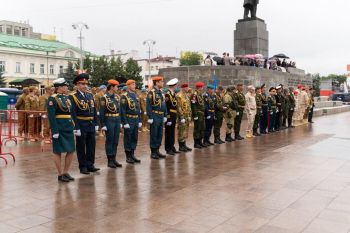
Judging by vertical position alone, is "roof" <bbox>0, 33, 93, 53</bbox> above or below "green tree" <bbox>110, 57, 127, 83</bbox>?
above

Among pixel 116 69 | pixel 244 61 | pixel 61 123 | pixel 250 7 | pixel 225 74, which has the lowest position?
pixel 61 123

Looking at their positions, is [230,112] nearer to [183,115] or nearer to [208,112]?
[208,112]

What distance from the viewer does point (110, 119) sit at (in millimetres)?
7797

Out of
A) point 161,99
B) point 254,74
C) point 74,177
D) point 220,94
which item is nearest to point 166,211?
point 74,177

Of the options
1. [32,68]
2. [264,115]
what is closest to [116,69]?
[32,68]

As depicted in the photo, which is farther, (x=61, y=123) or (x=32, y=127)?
(x=32, y=127)

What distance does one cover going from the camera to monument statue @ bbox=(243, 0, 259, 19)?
22281mm

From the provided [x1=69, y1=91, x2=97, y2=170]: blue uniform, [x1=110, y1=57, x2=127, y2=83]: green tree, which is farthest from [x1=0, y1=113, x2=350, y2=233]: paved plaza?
Answer: [x1=110, y1=57, x2=127, y2=83]: green tree

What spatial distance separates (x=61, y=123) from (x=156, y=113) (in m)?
2.54

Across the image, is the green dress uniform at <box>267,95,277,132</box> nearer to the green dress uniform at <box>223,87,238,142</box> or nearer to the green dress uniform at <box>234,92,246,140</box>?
the green dress uniform at <box>234,92,246,140</box>

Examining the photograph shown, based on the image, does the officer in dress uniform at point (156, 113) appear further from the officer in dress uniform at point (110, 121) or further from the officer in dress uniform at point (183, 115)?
the officer in dress uniform at point (110, 121)

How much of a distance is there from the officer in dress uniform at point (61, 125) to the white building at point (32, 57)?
50510 millimetres

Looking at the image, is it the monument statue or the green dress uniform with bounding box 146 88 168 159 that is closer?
the green dress uniform with bounding box 146 88 168 159

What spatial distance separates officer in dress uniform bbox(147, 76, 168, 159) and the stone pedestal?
585 inches
